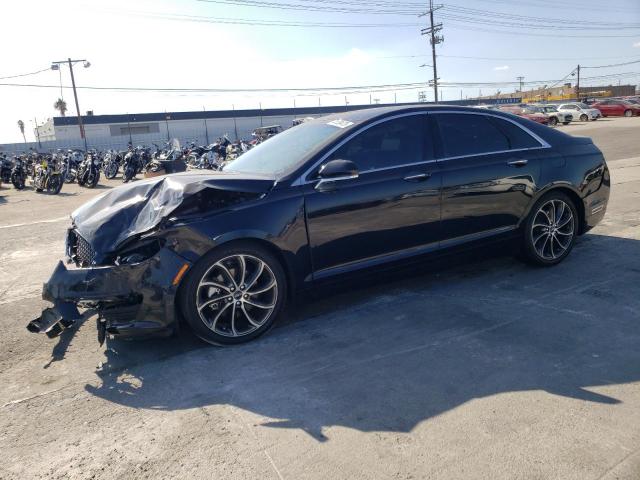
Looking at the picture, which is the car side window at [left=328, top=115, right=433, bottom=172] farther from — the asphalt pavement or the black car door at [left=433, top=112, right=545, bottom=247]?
the asphalt pavement

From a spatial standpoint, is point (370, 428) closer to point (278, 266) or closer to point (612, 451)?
point (612, 451)

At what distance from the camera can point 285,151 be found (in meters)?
4.40

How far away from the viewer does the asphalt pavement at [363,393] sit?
2.40 m

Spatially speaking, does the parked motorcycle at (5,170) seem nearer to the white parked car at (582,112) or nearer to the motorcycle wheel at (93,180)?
the motorcycle wheel at (93,180)

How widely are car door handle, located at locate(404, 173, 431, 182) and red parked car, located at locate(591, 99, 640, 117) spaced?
47182 mm

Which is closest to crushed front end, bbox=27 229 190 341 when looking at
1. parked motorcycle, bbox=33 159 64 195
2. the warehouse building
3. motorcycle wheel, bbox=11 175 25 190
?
parked motorcycle, bbox=33 159 64 195

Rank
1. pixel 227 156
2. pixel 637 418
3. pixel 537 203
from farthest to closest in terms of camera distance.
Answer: pixel 227 156 < pixel 537 203 < pixel 637 418

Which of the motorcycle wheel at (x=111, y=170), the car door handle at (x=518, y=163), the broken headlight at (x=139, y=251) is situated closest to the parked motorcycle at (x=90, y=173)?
the motorcycle wheel at (x=111, y=170)

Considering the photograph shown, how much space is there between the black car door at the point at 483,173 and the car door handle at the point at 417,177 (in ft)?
→ 0.61

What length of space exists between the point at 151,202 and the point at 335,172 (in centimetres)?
140

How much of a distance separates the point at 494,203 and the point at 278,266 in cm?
224

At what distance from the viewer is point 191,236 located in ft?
11.2

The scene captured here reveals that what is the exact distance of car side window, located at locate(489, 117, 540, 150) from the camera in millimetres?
4902

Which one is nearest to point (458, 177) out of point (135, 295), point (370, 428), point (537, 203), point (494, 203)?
point (494, 203)
